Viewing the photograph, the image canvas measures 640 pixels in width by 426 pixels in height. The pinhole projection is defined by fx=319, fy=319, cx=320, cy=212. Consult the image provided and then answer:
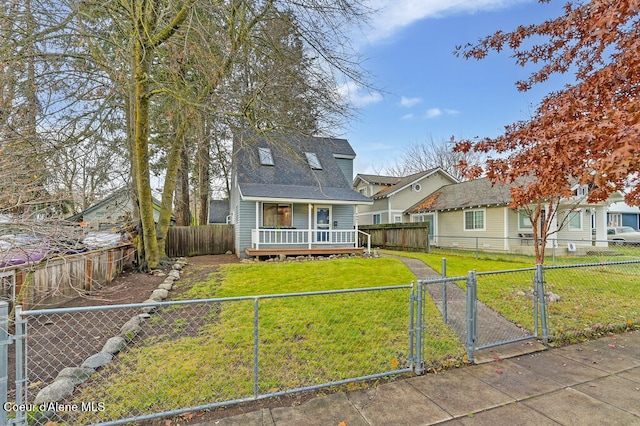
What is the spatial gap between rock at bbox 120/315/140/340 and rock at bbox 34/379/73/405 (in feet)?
4.65

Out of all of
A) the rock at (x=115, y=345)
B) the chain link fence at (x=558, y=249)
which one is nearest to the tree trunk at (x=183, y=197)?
the rock at (x=115, y=345)

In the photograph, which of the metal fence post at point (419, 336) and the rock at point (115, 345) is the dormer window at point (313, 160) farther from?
the metal fence post at point (419, 336)

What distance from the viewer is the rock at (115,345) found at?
13.9ft

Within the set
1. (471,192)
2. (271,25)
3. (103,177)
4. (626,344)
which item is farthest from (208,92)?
(471,192)

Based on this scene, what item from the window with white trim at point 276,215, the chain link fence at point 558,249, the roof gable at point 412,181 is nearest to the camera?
the chain link fence at point 558,249

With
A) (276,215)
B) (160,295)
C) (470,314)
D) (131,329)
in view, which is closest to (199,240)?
(276,215)

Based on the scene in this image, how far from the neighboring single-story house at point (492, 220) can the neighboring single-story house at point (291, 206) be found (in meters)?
6.23

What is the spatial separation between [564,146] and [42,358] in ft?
21.3

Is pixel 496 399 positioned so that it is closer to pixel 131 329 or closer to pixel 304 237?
pixel 131 329

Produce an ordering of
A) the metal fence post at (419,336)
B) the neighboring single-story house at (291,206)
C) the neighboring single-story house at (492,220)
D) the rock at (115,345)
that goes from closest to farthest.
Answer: the metal fence post at (419,336)
the rock at (115,345)
the neighboring single-story house at (291,206)
the neighboring single-story house at (492,220)

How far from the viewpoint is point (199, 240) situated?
53.4ft

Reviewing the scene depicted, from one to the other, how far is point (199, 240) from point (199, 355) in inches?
509

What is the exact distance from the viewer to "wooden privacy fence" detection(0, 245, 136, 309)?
5.15 metres

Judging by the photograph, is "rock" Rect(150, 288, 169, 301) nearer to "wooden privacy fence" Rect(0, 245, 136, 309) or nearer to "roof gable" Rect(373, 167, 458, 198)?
"wooden privacy fence" Rect(0, 245, 136, 309)
